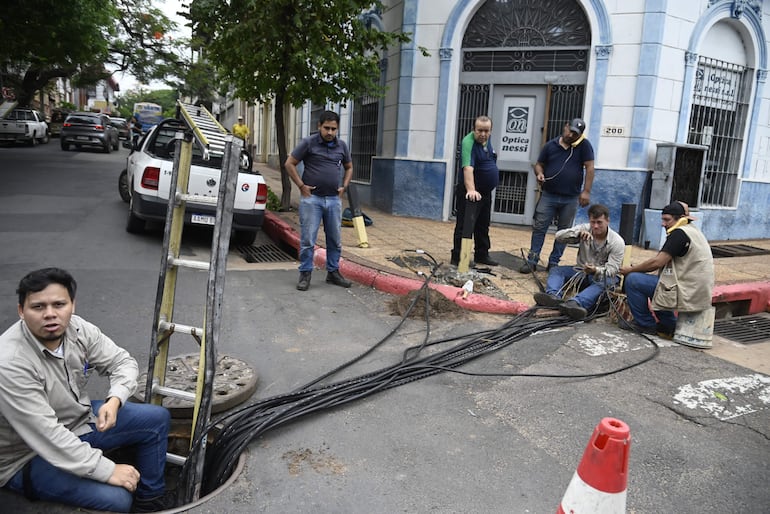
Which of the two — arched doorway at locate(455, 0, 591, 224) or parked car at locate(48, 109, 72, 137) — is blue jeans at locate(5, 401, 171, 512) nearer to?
arched doorway at locate(455, 0, 591, 224)

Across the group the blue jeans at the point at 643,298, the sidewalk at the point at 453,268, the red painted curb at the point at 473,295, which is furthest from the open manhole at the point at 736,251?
the blue jeans at the point at 643,298

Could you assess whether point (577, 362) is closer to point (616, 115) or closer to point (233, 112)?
point (616, 115)

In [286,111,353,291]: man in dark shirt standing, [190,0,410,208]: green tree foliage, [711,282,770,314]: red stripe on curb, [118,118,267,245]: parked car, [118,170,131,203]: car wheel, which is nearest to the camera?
[286,111,353,291]: man in dark shirt standing

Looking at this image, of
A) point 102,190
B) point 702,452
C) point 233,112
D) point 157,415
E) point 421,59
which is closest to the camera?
point 157,415

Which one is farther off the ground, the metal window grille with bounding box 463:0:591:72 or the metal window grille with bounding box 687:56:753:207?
the metal window grille with bounding box 463:0:591:72

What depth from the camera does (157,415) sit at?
3002mm

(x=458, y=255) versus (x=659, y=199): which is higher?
(x=659, y=199)

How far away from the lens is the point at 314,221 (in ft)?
20.7

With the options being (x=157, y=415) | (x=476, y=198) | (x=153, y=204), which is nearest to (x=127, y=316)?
(x=157, y=415)

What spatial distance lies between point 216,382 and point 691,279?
397cm

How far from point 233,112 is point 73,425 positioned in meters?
40.3

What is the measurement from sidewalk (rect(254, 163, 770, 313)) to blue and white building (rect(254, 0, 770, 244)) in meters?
0.87

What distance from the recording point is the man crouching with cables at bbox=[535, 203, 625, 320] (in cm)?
572

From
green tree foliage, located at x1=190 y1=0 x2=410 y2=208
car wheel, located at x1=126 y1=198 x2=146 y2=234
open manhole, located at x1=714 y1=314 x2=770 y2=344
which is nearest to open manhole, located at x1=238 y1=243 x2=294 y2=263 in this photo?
car wheel, located at x1=126 y1=198 x2=146 y2=234
